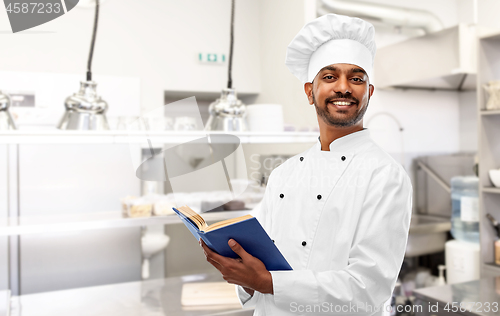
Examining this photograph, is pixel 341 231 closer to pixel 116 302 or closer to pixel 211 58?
pixel 116 302

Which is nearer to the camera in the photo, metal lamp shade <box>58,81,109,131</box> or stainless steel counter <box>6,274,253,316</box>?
metal lamp shade <box>58,81,109,131</box>

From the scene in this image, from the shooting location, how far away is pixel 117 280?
7.54 ft

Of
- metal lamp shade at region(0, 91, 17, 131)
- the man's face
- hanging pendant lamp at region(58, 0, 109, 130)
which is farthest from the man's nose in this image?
metal lamp shade at region(0, 91, 17, 131)

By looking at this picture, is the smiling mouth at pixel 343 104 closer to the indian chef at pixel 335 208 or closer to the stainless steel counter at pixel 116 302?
the indian chef at pixel 335 208

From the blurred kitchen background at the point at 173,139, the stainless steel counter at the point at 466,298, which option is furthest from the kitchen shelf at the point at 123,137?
the stainless steel counter at the point at 466,298

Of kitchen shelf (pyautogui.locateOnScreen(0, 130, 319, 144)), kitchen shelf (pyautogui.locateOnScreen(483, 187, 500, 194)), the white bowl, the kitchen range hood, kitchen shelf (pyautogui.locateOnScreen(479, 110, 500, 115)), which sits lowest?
kitchen shelf (pyautogui.locateOnScreen(483, 187, 500, 194))

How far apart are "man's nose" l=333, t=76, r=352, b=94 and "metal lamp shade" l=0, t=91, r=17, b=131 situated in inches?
Result: 44.9

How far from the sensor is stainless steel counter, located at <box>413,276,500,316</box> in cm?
169

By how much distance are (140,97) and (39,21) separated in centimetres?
75

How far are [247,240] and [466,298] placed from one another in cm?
141

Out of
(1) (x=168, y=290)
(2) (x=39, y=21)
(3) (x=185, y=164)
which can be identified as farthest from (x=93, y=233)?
(2) (x=39, y=21)

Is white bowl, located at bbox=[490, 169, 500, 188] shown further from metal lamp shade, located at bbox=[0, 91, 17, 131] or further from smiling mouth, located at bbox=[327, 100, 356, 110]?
metal lamp shade, located at bbox=[0, 91, 17, 131]

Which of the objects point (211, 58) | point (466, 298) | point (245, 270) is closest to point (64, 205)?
point (211, 58)

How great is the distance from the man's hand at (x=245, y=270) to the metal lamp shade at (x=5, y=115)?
969mm
